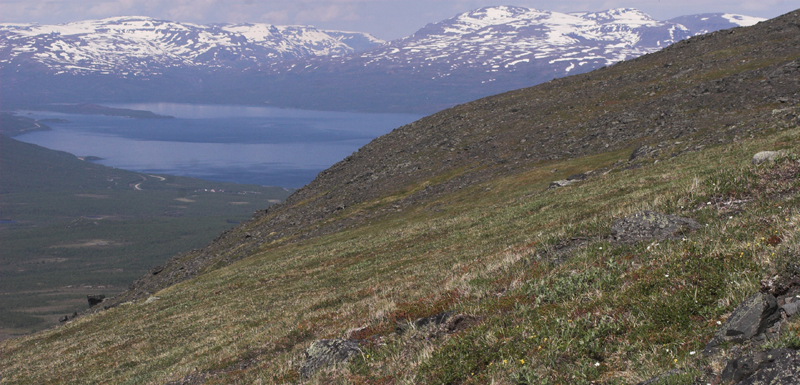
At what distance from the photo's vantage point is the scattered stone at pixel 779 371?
496cm

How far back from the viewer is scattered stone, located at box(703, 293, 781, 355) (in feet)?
20.4

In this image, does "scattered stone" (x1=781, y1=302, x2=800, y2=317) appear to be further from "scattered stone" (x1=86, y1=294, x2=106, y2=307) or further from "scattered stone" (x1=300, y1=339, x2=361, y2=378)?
"scattered stone" (x1=86, y1=294, x2=106, y2=307)

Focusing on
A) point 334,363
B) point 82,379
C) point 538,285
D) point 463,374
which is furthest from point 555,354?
point 82,379

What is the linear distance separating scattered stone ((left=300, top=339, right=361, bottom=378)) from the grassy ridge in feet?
1.11

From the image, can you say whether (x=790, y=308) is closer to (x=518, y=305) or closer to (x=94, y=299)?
(x=518, y=305)

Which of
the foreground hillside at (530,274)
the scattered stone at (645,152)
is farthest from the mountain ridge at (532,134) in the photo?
the scattered stone at (645,152)

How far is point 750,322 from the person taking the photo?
A: 20.7 ft

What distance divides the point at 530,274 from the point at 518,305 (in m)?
2.18

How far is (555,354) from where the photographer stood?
7434 millimetres

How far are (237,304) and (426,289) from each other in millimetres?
15963

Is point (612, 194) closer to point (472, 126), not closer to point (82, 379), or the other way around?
point (82, 379)

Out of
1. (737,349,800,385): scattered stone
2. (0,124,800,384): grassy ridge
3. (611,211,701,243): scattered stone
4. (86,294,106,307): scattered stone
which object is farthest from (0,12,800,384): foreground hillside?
(86,294,106,307): scattered stone

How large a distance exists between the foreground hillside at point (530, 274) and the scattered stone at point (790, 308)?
25cm

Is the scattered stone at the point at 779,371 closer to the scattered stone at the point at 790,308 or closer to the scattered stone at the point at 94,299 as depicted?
the scattered stone at the point at 790,308
